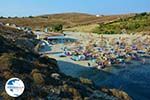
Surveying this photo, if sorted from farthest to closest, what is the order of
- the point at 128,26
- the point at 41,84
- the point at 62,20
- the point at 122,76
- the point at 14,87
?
the point at 62,20, the point at 128,26, the point at 122,76, the point at 41,84, the point at 14,87

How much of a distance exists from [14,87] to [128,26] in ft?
303

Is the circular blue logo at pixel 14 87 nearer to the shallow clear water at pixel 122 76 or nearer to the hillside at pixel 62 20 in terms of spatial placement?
the shallow clear water at pixel 122 76

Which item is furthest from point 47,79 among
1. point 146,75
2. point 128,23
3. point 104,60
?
point 128,23

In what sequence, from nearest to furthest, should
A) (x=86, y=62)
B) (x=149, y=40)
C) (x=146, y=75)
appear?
(x=146, y=75)
(x=86, y=62)
(x=149, y=40)

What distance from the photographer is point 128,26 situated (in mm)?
110000

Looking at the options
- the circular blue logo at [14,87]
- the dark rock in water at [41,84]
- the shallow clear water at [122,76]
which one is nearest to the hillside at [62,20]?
the shallow clear water at [122,76]

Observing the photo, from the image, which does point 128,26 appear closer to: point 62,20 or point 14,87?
point 62,20

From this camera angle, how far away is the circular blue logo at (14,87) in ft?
61.4

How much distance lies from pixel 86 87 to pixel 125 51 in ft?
144

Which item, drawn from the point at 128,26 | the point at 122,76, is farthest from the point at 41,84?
the point at 128,26

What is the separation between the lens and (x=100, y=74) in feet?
160

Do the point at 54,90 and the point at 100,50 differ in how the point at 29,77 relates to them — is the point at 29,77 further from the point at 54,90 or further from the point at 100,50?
the point at 100,50

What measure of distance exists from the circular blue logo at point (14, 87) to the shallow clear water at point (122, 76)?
20581 millimetres

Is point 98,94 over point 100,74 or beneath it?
over
